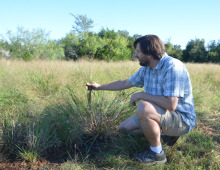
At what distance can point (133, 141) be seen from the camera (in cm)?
211

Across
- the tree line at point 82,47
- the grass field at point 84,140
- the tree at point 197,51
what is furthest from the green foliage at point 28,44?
the tree at point 197,51

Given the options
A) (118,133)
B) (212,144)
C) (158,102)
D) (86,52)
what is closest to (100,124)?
(118,133)

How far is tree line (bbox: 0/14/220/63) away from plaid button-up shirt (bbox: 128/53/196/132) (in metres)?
5.96

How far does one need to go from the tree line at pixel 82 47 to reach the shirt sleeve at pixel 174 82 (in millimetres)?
6206

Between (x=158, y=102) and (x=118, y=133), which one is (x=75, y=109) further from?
(x=158, y=102)

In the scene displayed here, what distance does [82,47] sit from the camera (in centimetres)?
2380

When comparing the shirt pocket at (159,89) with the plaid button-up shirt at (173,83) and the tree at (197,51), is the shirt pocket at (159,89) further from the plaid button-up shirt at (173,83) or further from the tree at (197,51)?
the tree at (197,51)

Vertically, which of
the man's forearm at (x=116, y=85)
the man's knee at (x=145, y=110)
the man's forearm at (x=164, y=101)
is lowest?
the man's knee at (x=145, y=110)

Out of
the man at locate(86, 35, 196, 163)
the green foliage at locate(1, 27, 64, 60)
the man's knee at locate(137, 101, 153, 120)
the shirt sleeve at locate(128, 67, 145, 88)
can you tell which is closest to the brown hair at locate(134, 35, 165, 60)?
the man at locate(86, 35, 196, 163)

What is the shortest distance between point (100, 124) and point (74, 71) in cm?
273

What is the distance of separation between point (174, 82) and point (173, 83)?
1 cm

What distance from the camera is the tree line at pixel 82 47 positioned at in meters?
17.7

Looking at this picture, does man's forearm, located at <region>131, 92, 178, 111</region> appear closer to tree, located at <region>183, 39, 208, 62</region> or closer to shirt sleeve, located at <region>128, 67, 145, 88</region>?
shirt sleeve, located at <region>128, 67, 145, 88</region>

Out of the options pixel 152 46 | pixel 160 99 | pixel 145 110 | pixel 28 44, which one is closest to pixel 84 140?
pixel 145 110
